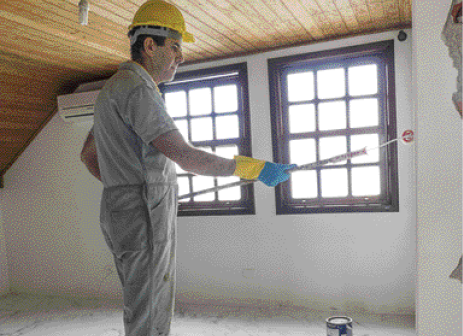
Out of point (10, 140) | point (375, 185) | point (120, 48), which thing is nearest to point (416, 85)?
point (375, 185)

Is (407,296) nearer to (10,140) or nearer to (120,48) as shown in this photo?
(120,48)

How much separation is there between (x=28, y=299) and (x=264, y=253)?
107 inches

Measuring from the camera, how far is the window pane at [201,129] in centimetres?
379

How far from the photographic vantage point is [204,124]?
381 centimetres

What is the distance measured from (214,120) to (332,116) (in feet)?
3.49

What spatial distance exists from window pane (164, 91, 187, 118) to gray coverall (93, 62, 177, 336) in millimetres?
2466

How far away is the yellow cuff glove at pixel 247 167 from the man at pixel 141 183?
0.03 m

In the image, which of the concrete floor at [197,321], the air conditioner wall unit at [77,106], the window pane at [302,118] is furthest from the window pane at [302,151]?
the air conditioner wall unit at [77,106]

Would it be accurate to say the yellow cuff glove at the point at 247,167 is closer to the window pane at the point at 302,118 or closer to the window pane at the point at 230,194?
the window pane at the point at 302,118

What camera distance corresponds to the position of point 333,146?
3.37 metres

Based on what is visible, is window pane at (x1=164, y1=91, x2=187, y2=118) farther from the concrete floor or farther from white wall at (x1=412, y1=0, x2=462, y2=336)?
white wall at (x1=412, y1=0, x2=462, y2=336)

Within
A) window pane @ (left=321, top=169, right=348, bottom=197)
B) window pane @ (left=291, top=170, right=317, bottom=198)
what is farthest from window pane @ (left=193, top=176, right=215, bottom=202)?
window pane @ (left=321, top=169, right=348, bottom=197)

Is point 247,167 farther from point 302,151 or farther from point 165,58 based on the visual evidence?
point 302,151

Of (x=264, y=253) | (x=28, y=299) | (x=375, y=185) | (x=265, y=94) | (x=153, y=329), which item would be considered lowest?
(x=28, y=299)
